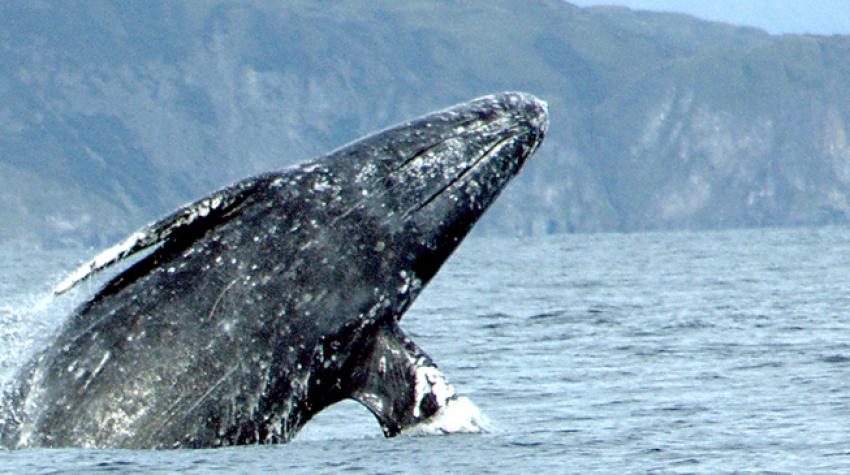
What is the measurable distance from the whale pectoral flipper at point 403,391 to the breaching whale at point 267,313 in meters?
0.01

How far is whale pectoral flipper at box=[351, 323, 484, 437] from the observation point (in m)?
11.1

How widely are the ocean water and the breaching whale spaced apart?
252mm

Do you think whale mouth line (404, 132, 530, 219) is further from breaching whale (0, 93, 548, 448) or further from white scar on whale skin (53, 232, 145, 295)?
white scar on whale skin (53, 232, 145, 295)

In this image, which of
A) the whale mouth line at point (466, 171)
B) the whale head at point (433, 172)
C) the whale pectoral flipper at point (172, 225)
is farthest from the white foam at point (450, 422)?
the whale pectoral flipper at point (172, 225)

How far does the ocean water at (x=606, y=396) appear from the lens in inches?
424

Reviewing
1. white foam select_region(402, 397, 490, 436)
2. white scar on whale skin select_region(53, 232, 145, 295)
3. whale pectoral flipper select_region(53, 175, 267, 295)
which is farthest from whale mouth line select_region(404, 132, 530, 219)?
white scar on whale skin select_region(53, 232, 145, 295)

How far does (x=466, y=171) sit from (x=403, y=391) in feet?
6.55

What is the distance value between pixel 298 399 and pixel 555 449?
2.05 meters

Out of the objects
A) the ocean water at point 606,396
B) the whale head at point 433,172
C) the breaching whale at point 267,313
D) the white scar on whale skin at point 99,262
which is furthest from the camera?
the whale head at point 433,172

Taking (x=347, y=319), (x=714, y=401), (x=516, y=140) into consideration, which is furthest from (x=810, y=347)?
(x=347, y=319)

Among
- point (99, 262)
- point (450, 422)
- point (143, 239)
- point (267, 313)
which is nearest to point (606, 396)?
point (450, 422)

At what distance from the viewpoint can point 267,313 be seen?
432 inches

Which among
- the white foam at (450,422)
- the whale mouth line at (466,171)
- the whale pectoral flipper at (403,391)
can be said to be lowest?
the white foam at (450,422)

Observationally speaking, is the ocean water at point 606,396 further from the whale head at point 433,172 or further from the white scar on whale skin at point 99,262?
the whale head at point 433,172
